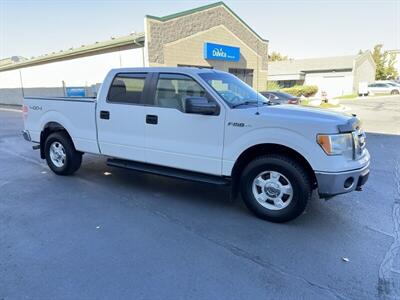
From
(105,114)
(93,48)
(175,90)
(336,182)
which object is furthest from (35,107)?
(93,48)

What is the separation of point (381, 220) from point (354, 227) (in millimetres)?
515

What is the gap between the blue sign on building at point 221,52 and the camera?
65.4ft

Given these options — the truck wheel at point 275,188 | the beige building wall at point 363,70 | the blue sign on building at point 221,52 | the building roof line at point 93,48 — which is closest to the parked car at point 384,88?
the beige building wall at point 363,70

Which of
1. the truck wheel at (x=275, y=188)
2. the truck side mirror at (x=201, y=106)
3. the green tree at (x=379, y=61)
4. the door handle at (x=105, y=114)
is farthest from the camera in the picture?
the green tree at (x=379, y=61)

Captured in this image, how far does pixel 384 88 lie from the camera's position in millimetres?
42031

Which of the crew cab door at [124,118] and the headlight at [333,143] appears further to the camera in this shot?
the crew cab door at [124,118]

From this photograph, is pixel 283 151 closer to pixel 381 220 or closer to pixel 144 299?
pixel 381 220

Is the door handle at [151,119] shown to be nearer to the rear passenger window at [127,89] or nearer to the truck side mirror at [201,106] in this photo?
the rear passenger window at [127,89]

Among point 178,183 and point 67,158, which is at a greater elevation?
point 67,158

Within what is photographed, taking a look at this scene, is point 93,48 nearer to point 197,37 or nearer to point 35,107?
point 197,37

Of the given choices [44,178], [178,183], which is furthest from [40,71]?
[178,183]

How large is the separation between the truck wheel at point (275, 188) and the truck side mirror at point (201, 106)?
2.95 ft

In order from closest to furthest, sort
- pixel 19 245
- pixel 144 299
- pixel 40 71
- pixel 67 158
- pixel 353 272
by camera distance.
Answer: pixel 144 299 < pixel 353 272 < pixel 19 245 < pixel 67 158 < pixel 40 71

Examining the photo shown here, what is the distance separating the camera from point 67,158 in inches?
243
